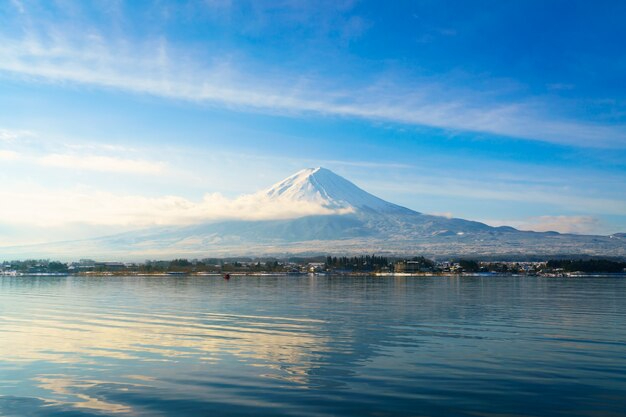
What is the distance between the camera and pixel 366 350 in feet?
73.8

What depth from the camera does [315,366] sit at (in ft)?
63.1

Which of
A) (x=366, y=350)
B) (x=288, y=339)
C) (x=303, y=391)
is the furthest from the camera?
(x=288, y=339)

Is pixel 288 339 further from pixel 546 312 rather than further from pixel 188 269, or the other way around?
pixel 188 269

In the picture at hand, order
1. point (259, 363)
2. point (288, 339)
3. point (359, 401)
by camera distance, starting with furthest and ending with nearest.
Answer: point (288, 339) → point (259, 363) → point (359, 401)

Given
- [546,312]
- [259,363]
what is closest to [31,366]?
[259,363]

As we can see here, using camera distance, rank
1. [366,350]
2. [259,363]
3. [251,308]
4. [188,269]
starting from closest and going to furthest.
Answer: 1. [259,363]
2. [366,350]
3. [251,308]
4. [188,269]

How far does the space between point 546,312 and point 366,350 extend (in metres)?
21.7

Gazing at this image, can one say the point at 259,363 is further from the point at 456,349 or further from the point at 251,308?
Result: the point at 251,308

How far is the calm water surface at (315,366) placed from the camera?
47.4 ft

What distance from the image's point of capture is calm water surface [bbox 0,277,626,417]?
14.4 metres

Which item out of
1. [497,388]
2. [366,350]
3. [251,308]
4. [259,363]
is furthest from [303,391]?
[251,308]

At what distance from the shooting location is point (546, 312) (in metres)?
38.8

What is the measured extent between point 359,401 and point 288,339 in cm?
1099

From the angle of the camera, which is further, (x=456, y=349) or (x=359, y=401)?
(x=456, y=349)
